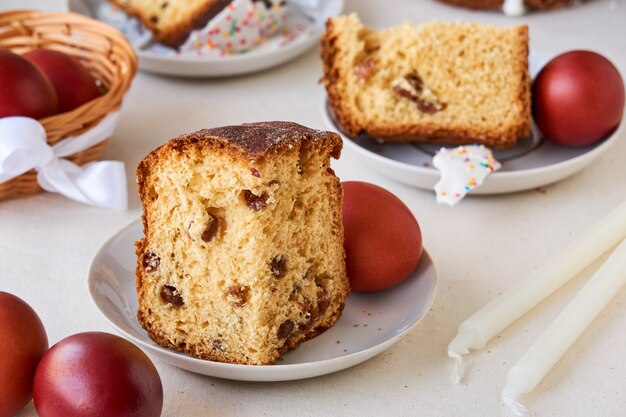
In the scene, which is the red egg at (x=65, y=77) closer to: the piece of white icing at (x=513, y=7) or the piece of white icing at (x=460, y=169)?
the piece of white icing at (x=460, y=169)

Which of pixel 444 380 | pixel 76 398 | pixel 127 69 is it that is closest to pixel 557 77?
pixel 444 380

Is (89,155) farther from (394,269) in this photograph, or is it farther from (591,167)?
(591,167)

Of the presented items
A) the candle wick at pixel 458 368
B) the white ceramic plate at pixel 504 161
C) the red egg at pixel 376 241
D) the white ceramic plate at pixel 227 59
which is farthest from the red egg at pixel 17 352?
the white ceramic plate at pixel 227 59

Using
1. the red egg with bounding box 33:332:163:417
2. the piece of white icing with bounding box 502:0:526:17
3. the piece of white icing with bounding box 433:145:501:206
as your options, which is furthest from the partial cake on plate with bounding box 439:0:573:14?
the red egg with bounding box 33:332:163:417

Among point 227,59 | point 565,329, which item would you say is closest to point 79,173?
point 227,59

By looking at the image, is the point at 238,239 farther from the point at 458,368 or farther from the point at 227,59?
the point at 227,59
